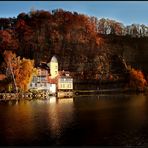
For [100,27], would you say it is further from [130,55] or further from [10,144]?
[10,144]

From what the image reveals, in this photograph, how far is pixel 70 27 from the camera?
92.4m

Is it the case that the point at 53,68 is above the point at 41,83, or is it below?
above

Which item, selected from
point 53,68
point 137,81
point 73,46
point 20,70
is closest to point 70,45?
point 73,46

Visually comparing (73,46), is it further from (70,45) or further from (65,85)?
(65,85)

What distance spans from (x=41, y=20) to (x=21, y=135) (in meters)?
71.2

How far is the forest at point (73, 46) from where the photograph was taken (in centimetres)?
8344

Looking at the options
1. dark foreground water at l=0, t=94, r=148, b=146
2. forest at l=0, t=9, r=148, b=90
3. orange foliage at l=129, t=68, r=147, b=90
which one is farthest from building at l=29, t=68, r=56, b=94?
dark foreground water at l=0, t=94, r=148, b=146

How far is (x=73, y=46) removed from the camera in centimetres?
8819

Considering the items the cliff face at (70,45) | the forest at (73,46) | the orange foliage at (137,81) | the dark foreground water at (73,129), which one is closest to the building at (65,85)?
the forest at (73,46)

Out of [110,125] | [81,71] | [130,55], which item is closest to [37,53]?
[81,71]

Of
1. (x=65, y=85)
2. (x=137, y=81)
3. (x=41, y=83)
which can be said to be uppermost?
(x=137, y=81)

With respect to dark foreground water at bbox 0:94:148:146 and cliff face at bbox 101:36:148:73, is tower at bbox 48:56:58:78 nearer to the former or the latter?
cliff face at bbox 101:36:148:73

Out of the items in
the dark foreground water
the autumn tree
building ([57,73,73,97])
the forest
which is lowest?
the dark foreground water

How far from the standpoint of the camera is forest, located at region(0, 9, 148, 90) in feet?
274
